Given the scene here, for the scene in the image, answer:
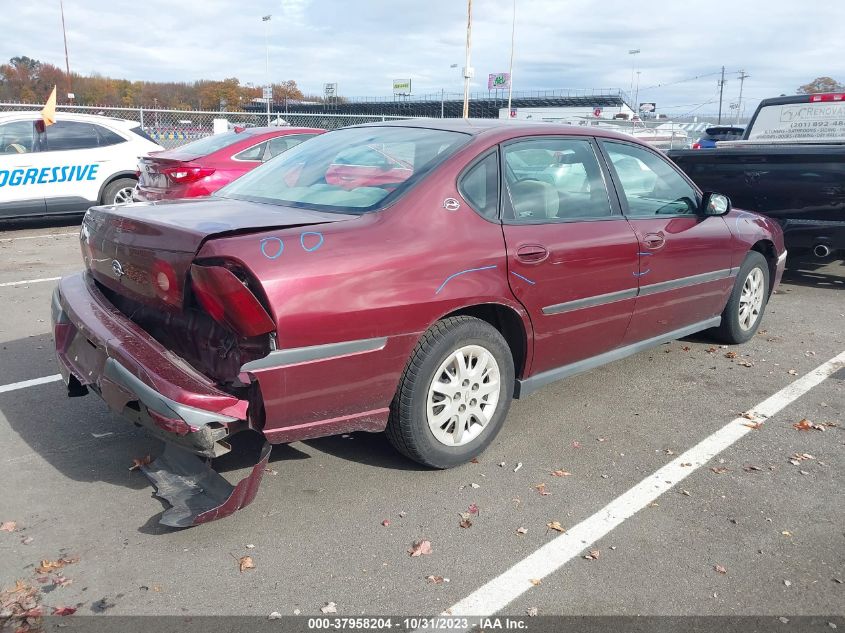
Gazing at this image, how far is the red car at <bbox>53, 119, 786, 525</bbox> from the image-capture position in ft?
9.45

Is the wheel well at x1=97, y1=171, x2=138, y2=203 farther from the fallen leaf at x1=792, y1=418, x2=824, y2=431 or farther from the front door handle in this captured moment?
the fallen leaf at x1=792, y1=418, x2=824, y2=431

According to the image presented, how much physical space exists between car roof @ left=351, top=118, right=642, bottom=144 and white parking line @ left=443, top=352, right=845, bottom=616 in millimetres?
1903

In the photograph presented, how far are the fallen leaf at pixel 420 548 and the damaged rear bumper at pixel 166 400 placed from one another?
2.26ft

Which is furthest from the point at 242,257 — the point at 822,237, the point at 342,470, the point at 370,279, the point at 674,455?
the point at 822,237

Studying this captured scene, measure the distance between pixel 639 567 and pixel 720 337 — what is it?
3.33 metres

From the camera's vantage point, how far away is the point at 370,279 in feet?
10.1

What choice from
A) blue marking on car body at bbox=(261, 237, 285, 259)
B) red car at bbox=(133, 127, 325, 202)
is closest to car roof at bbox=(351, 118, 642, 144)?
blue marking on car body at bbox=(261, 237, 285, 259)

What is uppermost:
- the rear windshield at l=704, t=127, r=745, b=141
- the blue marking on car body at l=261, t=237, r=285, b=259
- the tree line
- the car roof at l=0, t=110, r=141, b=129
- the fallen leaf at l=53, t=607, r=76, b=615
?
the tree line

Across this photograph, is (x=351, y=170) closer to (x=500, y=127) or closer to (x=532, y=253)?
(x=500, y=127)

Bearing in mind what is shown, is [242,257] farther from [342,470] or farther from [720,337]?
[720,337]

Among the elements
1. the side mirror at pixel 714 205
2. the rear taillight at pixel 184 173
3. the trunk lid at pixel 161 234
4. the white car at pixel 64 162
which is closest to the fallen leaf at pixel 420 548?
the trunk lid at pixel 161 234

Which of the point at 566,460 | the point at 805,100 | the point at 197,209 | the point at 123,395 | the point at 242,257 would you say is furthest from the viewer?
the point at 805,100

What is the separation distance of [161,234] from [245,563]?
137 cm

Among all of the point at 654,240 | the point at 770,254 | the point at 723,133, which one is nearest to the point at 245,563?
the point at 654,240
